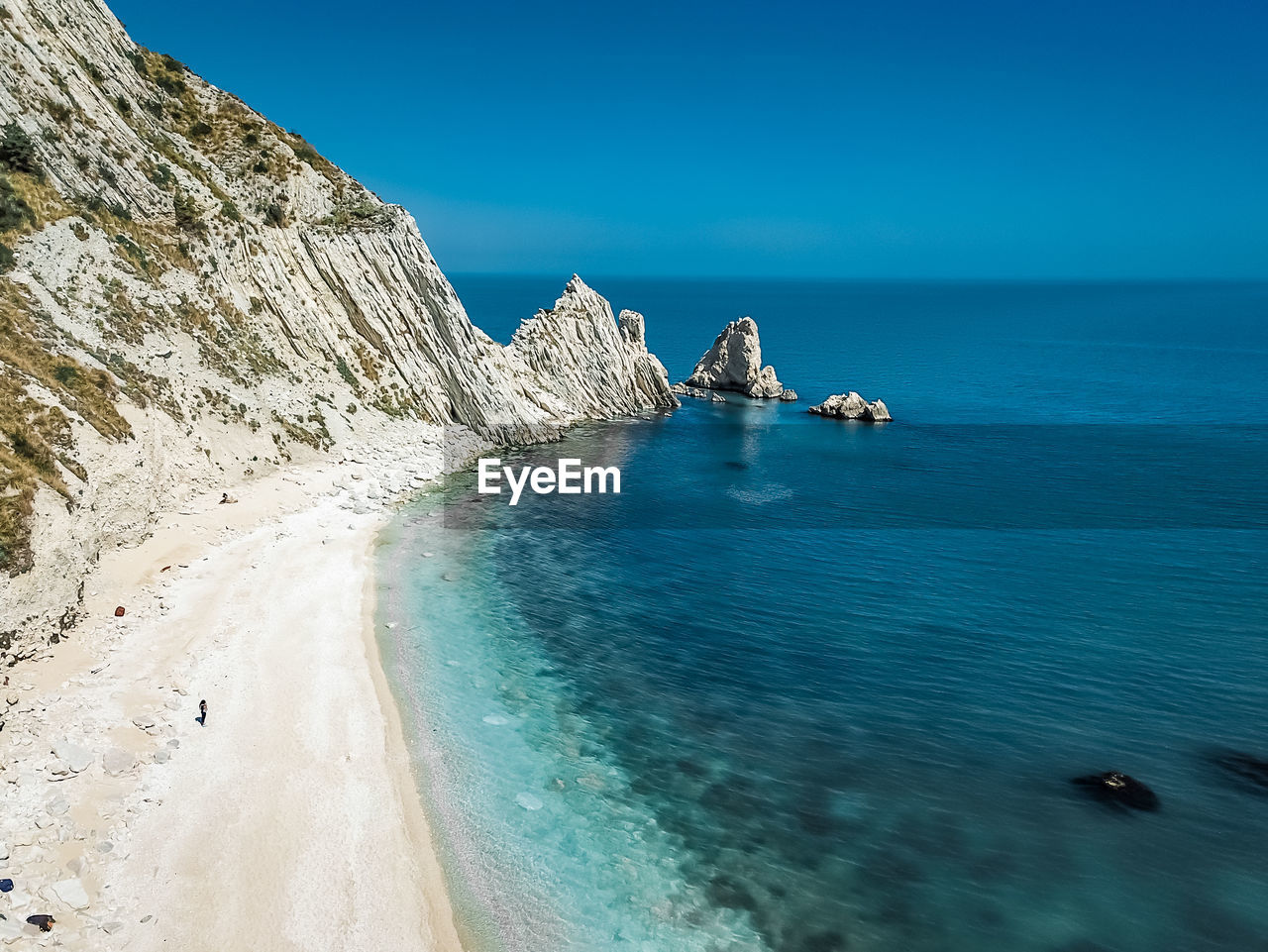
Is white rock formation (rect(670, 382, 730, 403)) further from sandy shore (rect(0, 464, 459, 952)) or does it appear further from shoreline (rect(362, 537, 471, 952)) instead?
shoreline (rect(362, 537, 471, 952))

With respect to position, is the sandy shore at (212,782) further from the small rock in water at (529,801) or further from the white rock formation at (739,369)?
the white rock formation at (739,369)

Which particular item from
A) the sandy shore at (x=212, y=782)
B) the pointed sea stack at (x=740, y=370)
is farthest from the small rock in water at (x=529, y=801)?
the pointed sea stack at (x=740, y=370)

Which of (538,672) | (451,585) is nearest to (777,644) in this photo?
(538,672)

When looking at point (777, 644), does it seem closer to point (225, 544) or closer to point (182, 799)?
point (182, 799)

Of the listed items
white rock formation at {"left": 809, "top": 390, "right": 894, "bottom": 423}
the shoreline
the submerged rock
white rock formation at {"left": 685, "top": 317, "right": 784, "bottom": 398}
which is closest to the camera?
the shoreline

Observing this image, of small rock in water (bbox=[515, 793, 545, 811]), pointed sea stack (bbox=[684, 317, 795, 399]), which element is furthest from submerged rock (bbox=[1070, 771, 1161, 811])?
pointed sea stack (bbox=[684, 317, 795, 399])

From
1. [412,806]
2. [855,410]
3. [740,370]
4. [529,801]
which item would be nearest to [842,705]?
[529,801]
